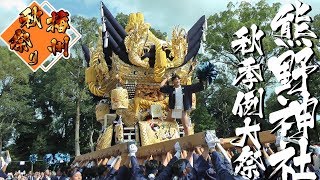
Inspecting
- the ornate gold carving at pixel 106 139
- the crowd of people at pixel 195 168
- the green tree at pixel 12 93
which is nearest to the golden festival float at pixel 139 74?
the ornate gold carving at pixel 106 139

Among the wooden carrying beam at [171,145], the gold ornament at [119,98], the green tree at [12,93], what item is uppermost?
the green tree at [12,93]

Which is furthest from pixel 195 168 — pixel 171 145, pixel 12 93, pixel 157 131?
pixel 12 93

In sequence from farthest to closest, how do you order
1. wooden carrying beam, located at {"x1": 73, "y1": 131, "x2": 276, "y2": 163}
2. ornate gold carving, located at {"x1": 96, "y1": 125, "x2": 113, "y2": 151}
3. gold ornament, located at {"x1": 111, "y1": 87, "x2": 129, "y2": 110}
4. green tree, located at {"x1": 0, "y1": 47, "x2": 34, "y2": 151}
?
green tree, located at {"x1": 0, "y1": 47, "x2": 34, "y2": 151} < ornate gold carving, located at {"x1": 96, "y1": 125, "x2": 113, "y2": 151} < gold ornament, located at {"x1": 111, "y1": 87, "x2": 129, "y2": 110} < wooden carrying beam, located at {"x1": 73, "y1": 131, "x2": 276, "y2": 163}

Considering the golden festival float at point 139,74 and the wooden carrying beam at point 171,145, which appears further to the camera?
the golden festival float at point 139,74

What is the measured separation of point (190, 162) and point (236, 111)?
78 centimetres

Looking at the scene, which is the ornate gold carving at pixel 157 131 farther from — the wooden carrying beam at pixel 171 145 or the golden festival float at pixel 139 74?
the wooden carrying beam at pixel 171 145

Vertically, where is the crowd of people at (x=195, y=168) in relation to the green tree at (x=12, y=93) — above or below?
below

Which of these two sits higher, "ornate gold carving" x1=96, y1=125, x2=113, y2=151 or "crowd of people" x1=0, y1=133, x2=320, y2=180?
"ornate gold carving" x1=96, y1=125, x2=113, y2=151

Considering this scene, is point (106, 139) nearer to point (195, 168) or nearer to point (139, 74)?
point (139, 74)

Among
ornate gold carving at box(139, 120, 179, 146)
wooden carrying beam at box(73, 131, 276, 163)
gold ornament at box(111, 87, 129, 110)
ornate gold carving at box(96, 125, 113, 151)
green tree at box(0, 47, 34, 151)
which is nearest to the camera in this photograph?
wooden carrying beam at box(73, 131, 276, 163)

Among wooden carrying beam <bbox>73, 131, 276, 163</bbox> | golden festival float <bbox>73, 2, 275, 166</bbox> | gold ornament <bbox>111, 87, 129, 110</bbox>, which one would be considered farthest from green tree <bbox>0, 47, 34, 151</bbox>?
wooden carrying beam <bbox>73, 131, 276, 163</bbox>

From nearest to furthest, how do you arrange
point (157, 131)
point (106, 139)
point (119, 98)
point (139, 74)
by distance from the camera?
point (119, 98)
point (157, 131)
point (106, 139)
point (139, 74)

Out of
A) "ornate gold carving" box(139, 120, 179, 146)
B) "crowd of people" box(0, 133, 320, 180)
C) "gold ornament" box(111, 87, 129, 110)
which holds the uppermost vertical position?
"gold ornament" box(111, 87, 129, 110)

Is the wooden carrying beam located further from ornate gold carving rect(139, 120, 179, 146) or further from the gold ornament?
the gold ornament
